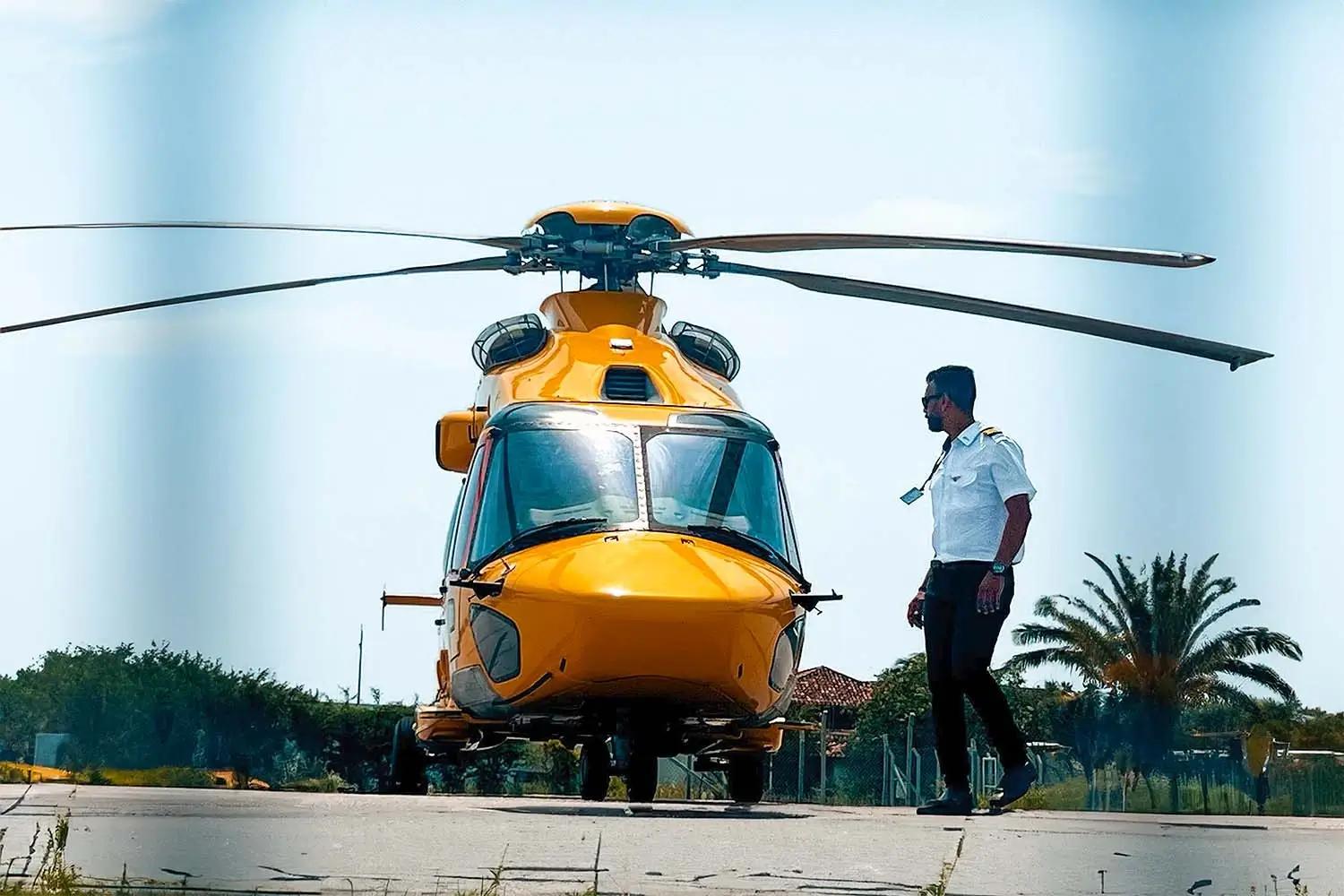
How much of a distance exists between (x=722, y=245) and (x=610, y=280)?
1421 millimetres

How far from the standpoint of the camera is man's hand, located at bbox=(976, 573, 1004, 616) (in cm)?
680

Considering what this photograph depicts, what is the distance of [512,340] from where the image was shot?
12.6 meters

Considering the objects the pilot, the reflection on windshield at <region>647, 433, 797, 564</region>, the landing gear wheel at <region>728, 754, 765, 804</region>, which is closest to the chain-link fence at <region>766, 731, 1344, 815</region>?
the landing gear wheel at <region>728, 754, 765, 804</region>

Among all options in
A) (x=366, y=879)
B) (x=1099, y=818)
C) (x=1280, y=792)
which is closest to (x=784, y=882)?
(x=366, y=879)

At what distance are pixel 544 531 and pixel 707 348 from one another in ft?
10.4

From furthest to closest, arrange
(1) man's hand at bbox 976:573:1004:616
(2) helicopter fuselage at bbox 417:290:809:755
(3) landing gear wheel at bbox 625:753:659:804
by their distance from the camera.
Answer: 1. (3) landing gear wheel at bbox 625:753:659:804
2. (2) helicopter fuselage at bbox 417:290:809:755
3. (1) man's hand at bbox 976:573:1004:616

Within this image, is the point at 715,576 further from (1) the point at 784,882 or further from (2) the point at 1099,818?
(1) the point at 784,882

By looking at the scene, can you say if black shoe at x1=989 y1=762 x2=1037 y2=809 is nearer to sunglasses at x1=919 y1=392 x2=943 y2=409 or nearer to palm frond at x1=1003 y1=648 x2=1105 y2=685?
sunglasses at x1=919 y1=392 x2=943 y2=409

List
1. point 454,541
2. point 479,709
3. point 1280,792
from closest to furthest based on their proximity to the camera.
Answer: point 479,709 < point 454,541 < point 1280,792

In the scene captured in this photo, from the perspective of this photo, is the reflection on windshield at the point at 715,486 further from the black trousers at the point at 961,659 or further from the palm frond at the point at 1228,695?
the palm frond at the point at 1228,695

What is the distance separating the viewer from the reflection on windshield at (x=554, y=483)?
10547mm

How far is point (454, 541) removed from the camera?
11828mm

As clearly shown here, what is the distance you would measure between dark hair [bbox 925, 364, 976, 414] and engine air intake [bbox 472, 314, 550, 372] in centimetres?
565

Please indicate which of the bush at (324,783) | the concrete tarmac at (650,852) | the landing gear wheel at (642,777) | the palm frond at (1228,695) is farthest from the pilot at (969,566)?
the palm frond at (1228,695)
